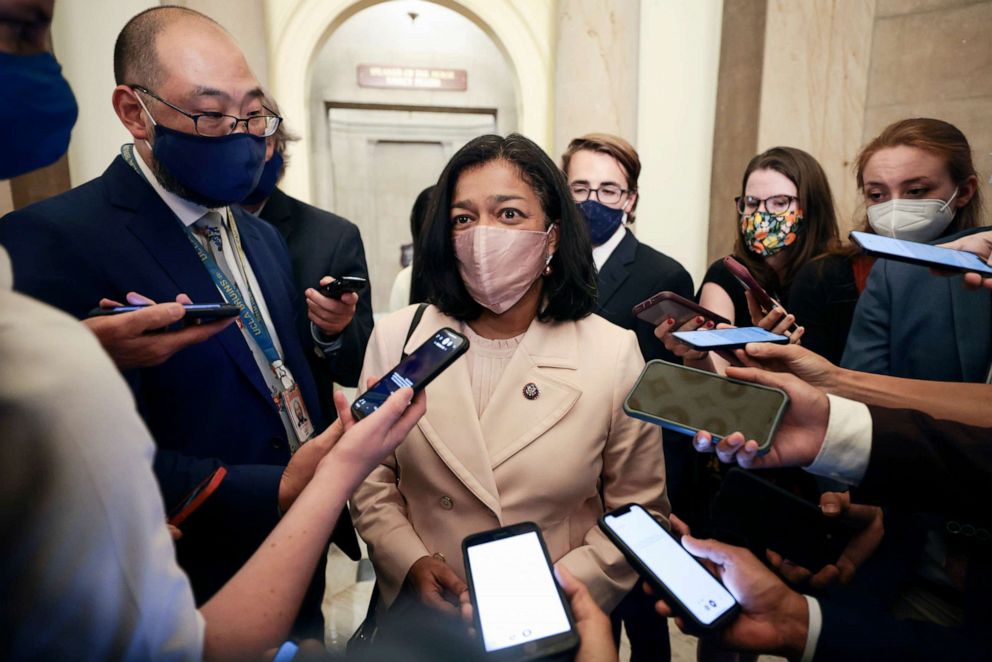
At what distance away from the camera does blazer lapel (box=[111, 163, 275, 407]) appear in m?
1.43

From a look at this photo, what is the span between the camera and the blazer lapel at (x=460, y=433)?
57.3 inches

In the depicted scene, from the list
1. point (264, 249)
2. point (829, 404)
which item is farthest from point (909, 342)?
point (264, 249)

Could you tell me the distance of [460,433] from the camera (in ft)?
4.93

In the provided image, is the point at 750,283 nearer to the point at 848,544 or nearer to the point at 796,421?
the point at 796,421

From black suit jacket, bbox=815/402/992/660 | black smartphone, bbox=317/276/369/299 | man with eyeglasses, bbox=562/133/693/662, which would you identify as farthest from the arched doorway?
black suit jacket, bbox=815/402/992/660

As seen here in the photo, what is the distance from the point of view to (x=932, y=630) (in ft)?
3.50

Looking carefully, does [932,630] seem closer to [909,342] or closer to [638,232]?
[909,342]

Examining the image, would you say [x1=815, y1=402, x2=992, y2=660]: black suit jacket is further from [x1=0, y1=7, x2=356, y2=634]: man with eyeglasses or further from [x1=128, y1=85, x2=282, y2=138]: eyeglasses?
[x1=128, y1=85, x2=282, y2=138]: eyeglasses

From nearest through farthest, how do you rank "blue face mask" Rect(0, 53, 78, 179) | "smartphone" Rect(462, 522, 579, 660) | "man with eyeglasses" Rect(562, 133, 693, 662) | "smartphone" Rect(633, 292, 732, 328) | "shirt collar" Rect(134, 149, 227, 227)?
"blue face mask" Rect(0, 53, 78, 179)
"smartphone" Rect(462, 522, 579, 660)
"shirt collar" Rect(134, 149, 227, 227)
"smartphone" Rect(633, 292, 732, 328)
"man with eyeglasses" Rect(562, 133, 693, 662)

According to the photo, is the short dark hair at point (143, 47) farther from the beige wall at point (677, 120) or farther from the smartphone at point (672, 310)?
the beige wall at point (677, 120)

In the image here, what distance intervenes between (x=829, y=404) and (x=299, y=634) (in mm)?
1844

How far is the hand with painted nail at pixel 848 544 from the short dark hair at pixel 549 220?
37.4 inches

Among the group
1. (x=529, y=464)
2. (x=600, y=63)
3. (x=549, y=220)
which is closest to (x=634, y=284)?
(x=549, y=220)

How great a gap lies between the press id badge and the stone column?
384cm
